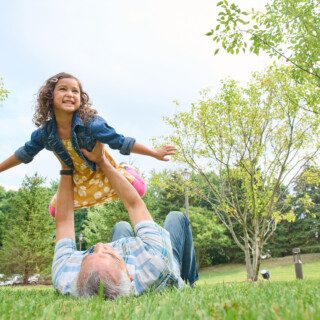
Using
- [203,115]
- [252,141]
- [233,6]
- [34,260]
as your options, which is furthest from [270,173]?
[34,260]

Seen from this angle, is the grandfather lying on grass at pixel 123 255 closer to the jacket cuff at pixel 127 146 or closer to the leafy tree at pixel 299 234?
the jacket cuff at pixel 127 146

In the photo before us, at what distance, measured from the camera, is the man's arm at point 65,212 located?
3.34 metres

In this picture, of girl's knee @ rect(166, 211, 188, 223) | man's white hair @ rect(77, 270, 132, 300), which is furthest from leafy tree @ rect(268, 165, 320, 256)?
man's white hair @ rect(77, 270, 132, 300)

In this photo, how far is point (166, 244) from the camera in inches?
115

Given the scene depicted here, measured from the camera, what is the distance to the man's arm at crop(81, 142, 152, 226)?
3148 millimetres

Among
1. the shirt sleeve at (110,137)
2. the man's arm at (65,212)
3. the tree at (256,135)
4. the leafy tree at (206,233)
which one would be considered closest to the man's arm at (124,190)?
the shirt sleeve at (110,137)

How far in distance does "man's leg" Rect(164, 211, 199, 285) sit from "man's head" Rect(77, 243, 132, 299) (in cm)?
106

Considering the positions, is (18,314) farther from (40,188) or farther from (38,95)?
(40,188)

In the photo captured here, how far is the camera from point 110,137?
369cm

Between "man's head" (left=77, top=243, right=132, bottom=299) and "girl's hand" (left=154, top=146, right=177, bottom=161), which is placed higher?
"girl's hand" (left=154, top=146, right=177, bottom=161)

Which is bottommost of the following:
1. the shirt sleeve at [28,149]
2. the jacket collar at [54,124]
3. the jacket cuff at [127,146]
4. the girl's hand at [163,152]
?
the girl's hand at [163,152]

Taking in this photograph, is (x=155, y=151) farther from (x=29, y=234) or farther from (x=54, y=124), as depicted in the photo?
(x=29, y=234)

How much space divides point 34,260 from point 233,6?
67.2ft

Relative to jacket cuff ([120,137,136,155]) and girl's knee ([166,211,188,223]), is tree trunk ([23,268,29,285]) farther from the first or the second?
girl's knee ([166,211,188,223])
